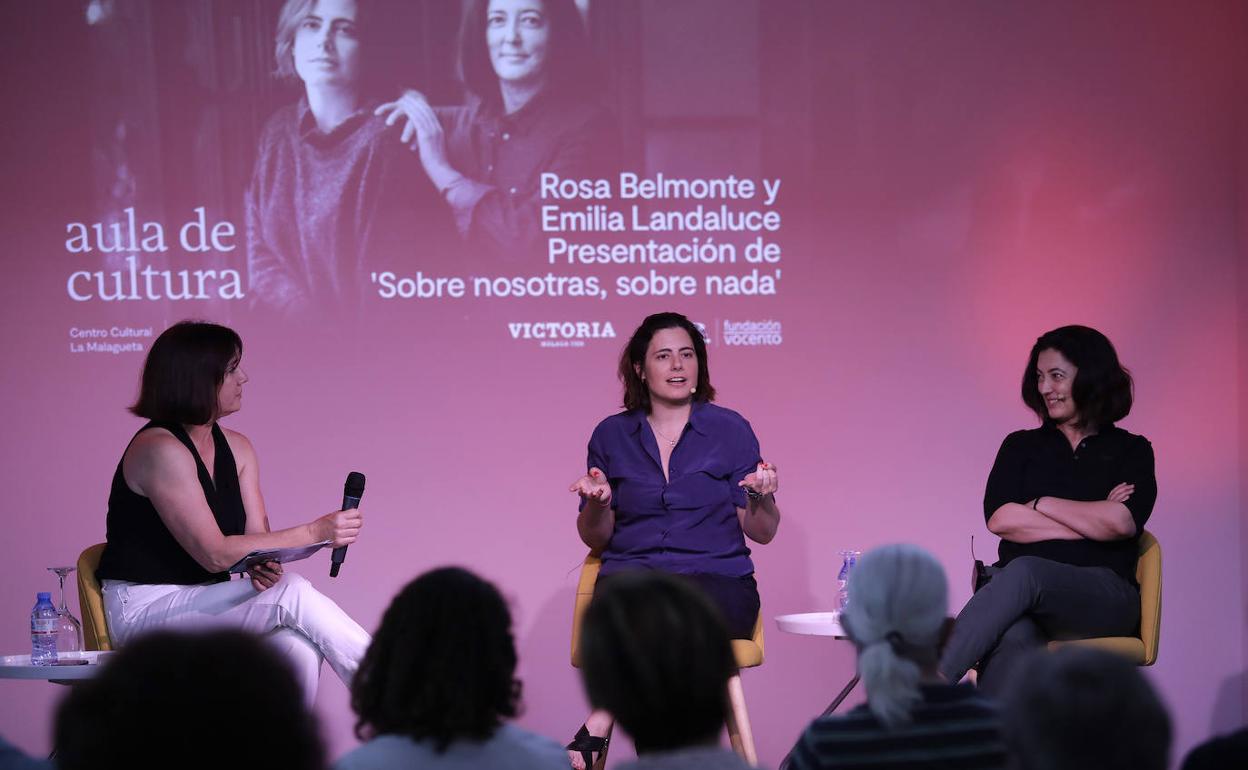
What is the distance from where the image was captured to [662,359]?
387cm

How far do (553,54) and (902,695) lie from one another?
334 cm

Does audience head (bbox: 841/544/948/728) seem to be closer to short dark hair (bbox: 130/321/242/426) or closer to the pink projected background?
short dark hair (bbox: 130/321/242/426)

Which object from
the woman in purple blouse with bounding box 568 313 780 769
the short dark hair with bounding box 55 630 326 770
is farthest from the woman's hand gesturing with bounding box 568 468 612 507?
the short dark hair with bounding box 55 630 326 770

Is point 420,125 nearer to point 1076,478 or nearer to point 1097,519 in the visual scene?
point 1076,478

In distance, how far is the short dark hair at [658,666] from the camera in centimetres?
156

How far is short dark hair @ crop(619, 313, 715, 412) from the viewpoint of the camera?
3.92 m

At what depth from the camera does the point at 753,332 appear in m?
4.66

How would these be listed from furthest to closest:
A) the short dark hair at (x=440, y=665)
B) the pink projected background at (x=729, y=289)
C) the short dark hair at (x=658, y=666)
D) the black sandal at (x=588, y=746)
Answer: the pink projected background at (x=729, y=289)
the black sandal at (x=588, y=746)
the short dark hair at (x=440, y=665)
the short dark hair at (x=658, y=666)

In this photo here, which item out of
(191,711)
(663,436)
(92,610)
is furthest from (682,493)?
(191,711)

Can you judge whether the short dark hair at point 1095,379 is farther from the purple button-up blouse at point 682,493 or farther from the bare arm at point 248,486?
the bare arm at point 248,486

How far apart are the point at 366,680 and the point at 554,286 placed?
2957 mm

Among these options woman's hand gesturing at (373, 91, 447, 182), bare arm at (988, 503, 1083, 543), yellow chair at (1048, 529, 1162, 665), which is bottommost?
yellow chair at (1048, 529, 1162, 665)

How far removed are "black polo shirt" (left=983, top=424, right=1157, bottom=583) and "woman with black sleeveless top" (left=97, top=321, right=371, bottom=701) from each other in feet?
5.99

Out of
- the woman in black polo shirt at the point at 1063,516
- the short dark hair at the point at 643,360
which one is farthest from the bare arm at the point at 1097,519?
the short dark hair at the point at 643,360
